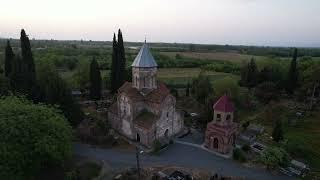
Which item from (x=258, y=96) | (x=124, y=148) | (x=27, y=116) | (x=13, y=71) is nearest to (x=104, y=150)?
(x=124, y=148)

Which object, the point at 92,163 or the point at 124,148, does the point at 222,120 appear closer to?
the point at 124,148

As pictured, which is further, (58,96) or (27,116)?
(58,96)

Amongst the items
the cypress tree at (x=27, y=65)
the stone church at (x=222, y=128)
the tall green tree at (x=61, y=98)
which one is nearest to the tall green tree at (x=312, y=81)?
the stone church at (x=222, y=128)

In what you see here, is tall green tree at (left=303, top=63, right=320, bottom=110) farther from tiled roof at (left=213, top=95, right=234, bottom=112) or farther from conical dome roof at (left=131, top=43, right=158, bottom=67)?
conical dome roof at (left=131, top=43, right=158, bottom=67)

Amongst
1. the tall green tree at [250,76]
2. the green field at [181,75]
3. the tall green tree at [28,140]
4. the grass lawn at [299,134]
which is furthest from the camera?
the green field at [181,75]

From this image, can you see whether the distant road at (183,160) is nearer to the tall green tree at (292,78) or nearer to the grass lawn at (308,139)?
the grass lawn at (308,139)

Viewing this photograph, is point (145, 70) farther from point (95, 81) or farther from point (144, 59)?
point (95, 81)
